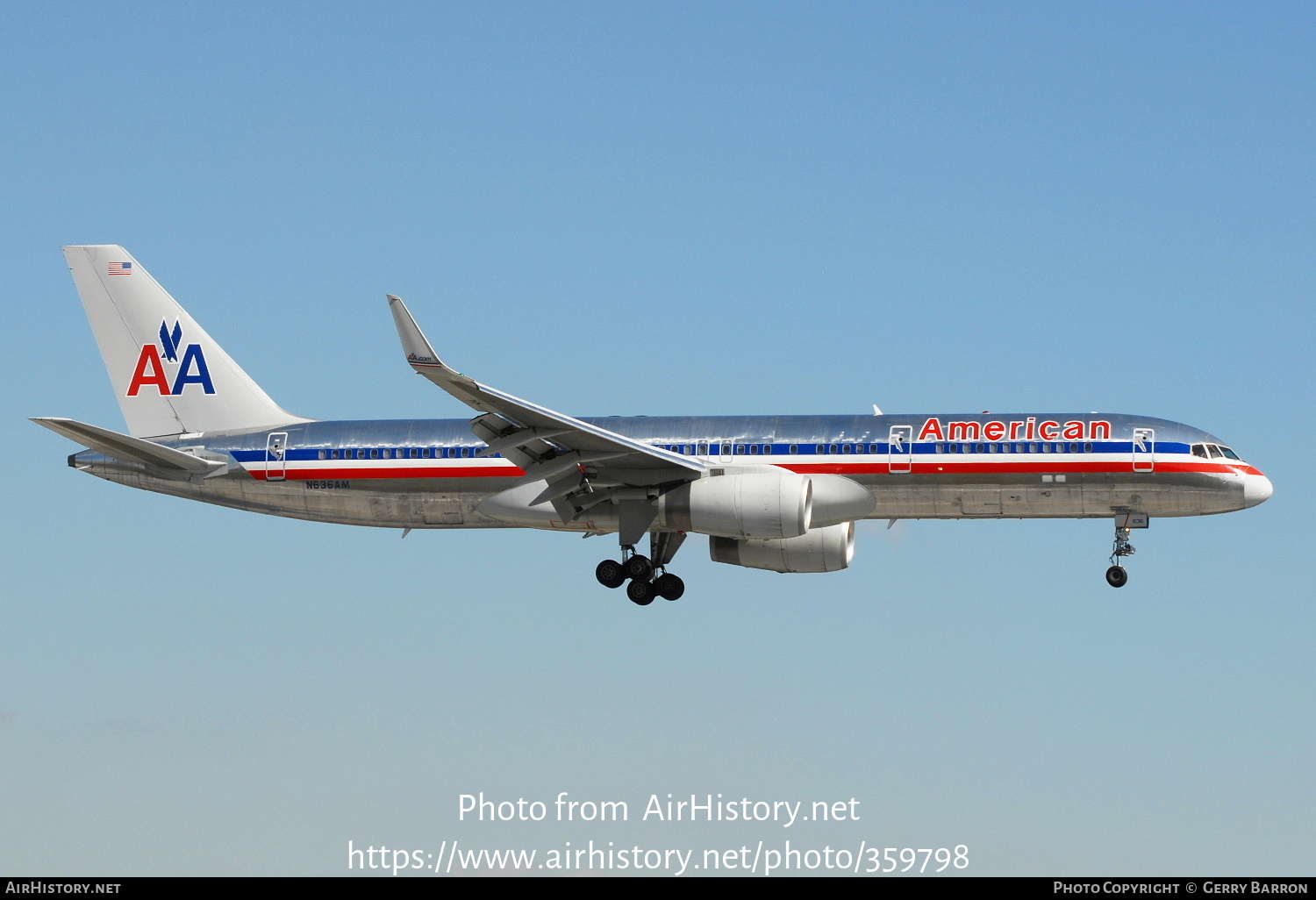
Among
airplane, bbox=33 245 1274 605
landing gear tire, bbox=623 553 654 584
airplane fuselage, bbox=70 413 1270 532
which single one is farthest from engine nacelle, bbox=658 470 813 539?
landing gear tire, bbox=623 553 654 584

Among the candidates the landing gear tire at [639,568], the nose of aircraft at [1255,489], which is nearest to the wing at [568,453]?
the landing gear tire at [639,568]

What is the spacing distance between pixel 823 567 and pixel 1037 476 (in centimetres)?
729

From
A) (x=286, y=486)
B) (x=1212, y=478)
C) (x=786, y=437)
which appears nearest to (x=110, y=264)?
(x=286, y=486)

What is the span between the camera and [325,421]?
162 feet

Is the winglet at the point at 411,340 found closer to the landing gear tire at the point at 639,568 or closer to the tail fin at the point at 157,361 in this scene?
the landing gear tire at the point at 639,568

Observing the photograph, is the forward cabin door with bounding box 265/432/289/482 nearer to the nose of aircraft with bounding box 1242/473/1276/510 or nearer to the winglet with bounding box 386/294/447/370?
the winglet with bounding box 386/294/447/370

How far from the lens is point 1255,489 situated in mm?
43906

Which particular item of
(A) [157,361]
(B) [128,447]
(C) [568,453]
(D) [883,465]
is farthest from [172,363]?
(D) [883,465]

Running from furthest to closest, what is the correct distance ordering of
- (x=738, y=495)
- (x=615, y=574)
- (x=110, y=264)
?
(x=110, y=264), (x=615, y=574), (x=738, y=495)

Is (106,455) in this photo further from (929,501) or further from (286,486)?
(929,501)

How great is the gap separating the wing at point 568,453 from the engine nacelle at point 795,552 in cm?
423

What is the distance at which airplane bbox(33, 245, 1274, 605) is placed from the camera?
43.0m

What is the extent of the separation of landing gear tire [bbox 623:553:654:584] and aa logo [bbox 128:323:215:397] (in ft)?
47.9

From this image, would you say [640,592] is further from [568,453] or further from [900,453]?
[900,453]
